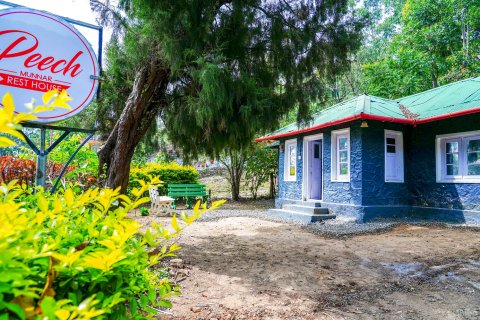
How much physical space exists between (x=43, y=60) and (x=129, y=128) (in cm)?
209

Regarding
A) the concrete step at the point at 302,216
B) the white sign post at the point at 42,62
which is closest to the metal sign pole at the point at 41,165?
the white sign post at the point at 42,62

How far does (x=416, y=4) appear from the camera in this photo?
49.8 ft

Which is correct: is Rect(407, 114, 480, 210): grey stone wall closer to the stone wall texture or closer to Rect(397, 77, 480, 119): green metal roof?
the stone wall texture

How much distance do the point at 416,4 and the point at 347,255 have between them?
1489cm

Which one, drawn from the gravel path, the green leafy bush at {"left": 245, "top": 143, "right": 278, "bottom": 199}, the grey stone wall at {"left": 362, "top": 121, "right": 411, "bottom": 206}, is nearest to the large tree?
the gravel path

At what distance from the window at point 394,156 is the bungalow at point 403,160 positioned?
3 cm

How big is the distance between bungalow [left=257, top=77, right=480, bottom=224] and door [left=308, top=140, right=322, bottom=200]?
1.87ft

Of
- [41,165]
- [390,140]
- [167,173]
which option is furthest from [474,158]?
[167,173]

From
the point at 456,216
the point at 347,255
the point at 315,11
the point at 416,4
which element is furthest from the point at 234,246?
the point at 416,4

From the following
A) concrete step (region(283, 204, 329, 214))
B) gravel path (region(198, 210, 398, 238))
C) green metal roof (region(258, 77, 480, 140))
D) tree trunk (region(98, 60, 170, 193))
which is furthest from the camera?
concrete step (region(283, 204, 329, 214))

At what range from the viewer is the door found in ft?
33.9

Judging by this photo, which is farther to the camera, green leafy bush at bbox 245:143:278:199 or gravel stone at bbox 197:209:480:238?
green leafy bush at bbox 245:143:278:199

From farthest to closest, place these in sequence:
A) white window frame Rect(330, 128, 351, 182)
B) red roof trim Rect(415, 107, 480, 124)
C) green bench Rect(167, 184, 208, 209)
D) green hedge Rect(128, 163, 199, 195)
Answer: green hedge Rect(128, 163, 199, 195), green bench Rect(167, 184, 208, 209), white window frame Rect(330, 128, 351, 182), red roof trim Rect(415, 107, 480, 124)

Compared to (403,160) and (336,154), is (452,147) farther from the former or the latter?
(336,154)
